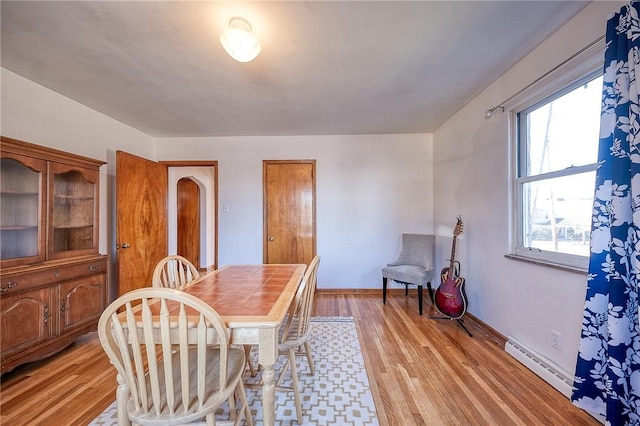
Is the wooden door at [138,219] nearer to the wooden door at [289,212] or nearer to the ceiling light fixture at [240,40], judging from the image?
the wooden door at [289,212]

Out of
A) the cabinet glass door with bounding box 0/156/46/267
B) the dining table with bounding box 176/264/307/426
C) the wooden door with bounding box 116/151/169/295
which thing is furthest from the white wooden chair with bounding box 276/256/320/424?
the wooden door with bounding box 116/151/169/295

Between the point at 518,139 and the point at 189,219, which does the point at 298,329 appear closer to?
the point at 518,139

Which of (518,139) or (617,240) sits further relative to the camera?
(518,139)

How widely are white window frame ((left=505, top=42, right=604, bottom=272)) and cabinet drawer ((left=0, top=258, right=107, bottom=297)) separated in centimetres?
364

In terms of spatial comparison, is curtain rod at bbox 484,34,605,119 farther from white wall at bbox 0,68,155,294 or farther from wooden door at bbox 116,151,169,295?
white wall at bbox 0,68,155,294

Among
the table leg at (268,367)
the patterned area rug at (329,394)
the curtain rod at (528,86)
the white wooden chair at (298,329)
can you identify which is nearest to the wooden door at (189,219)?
the patterned area rug at (329,394)

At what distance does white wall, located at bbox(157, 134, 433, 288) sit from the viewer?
153 inches

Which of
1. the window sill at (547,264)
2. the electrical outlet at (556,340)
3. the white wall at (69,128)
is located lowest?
the electrical outlet at (556,340)

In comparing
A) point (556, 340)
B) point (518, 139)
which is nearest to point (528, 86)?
point (518, 139)

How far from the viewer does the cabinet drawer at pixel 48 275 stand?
1781 mm

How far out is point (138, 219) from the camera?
10.4 ft

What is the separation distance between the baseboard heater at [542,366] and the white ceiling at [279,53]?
7.33 ft

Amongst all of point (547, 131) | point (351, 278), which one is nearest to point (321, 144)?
point (351, 278)

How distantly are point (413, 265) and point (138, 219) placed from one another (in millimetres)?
3461
